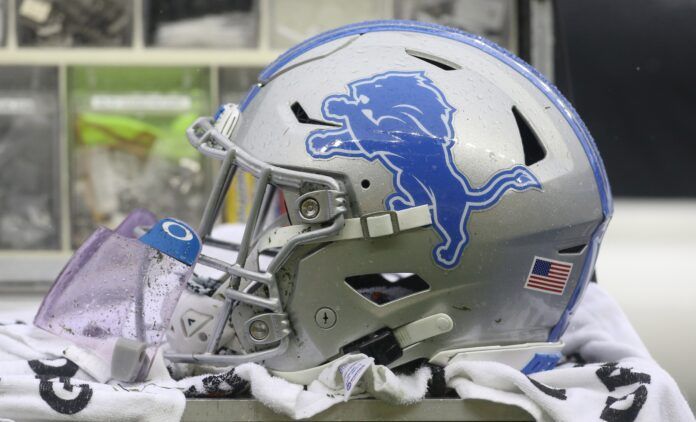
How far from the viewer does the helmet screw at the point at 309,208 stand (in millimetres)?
1005

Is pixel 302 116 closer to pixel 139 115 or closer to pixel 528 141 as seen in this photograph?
pixel 528 141

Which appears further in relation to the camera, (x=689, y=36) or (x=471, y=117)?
(x=689, y=36)

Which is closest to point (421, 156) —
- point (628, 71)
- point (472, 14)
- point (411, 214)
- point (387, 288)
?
point (411, 214)

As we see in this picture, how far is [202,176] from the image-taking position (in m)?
2.14

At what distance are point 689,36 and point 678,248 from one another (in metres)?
0.60

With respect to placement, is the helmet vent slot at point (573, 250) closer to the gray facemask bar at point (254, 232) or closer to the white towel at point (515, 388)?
the white towel at point (515, 388)

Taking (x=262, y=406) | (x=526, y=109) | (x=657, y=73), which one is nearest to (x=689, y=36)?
(x=657, y=73)

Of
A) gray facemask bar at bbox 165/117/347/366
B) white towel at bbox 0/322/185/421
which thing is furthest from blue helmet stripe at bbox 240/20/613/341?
white towel at bbox 0/322/185/421

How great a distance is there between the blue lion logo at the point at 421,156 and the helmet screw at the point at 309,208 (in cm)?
5

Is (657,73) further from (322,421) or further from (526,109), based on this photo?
(322,421)

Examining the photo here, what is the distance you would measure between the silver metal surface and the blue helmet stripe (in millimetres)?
153

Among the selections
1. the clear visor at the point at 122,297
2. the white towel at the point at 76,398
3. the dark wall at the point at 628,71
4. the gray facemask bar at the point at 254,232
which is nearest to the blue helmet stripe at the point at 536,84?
the gray facemask bar at the point at 254,232

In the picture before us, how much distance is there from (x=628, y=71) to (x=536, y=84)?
772mm

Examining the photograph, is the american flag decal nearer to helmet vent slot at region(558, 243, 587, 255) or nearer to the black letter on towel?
helmet vent slot at region(558, 243, 587, 255)
